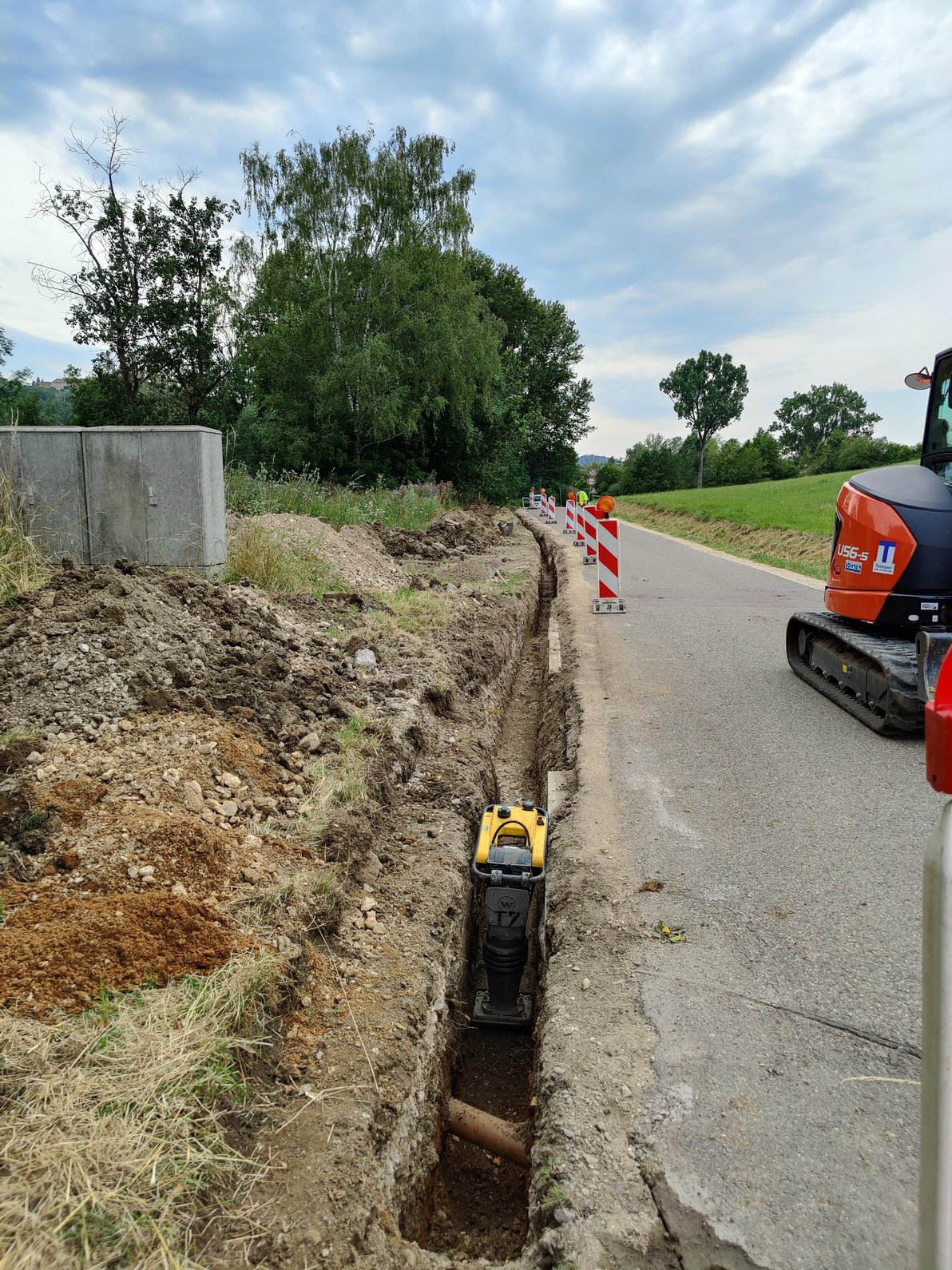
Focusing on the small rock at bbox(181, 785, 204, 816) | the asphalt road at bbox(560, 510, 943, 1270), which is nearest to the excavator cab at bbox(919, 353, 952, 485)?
the asphalt road at bbox(560, 510, 943, 1270)

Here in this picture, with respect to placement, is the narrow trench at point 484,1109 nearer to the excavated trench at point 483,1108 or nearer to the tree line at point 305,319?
the excavated trench at point 483,1108

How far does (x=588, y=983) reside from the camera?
317 centimetres

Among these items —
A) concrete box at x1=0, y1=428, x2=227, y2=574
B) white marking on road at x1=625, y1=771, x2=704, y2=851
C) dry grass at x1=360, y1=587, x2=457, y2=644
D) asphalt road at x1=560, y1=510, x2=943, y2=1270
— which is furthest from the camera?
dry grass at x1=360, y1=587, x2=457, y2=644

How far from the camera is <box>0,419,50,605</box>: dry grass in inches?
207

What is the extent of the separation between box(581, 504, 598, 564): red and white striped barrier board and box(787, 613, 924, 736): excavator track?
14.3 ft

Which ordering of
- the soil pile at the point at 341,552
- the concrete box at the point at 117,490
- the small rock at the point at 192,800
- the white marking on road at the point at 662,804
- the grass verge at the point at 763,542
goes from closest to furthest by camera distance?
the small rock at the point at 192,800, the white marking on road at the point at 662,804, the concrete box at the point at 117,490, the soil pile at the point at 341,552, the grass verge at the point at 763,542

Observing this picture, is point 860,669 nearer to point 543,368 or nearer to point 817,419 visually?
point 543,368

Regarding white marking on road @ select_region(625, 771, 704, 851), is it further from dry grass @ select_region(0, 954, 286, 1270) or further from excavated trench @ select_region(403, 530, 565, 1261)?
dry grass @ select_region(0, 954, 286, 1270)

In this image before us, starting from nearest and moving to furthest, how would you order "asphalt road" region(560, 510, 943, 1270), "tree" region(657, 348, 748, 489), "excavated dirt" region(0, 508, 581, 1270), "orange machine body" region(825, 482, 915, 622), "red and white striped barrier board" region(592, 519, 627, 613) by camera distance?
"asphalt road" region(560, 510, 943, 1270)
"excavated dirt" region(0, 508, 581, 1270)
"orange machine body" region(825, 482, 915, 622)
"red and white striped barrier board" region(592, 519, 627, 613)
"tree" region(657, 348, 748, 489)

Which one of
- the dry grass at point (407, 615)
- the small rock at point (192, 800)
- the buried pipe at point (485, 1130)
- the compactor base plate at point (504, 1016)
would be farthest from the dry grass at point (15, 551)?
the buried pipe at point (485, 1130)

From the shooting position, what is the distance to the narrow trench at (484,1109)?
2.94 meters

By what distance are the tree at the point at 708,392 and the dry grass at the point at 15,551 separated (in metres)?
100

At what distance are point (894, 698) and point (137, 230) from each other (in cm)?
2600

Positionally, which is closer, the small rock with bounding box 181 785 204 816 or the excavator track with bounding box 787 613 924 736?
the small rock with bounding box 181 785 204 816
